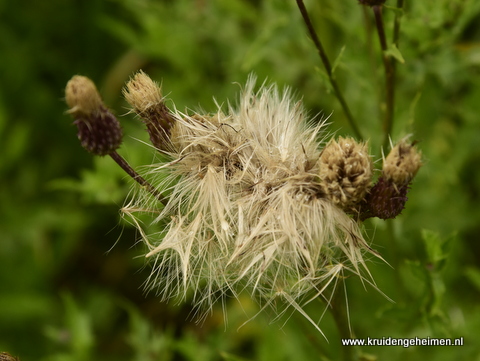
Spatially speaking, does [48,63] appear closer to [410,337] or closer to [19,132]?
[19,132]

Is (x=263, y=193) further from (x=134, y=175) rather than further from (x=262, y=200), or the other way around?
(x=134, y=175)

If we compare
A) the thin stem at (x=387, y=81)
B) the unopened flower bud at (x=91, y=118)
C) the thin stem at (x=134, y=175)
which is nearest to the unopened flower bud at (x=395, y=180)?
the thin stem at (x=387, y=81)

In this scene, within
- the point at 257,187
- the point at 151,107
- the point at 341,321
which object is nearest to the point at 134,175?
the point at 151,107

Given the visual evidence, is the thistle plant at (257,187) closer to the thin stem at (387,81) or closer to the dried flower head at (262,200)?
the dried flower head at (262,200)

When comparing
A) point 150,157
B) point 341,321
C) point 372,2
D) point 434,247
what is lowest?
point 341,321

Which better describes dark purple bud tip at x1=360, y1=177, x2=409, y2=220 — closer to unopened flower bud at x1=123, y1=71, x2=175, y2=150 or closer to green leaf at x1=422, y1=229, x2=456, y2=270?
green leaf at x1=422, y1=229, x2=456, y2=270

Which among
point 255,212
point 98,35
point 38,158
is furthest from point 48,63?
point 255,212

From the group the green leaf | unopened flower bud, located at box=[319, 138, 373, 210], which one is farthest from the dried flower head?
the green leaf
